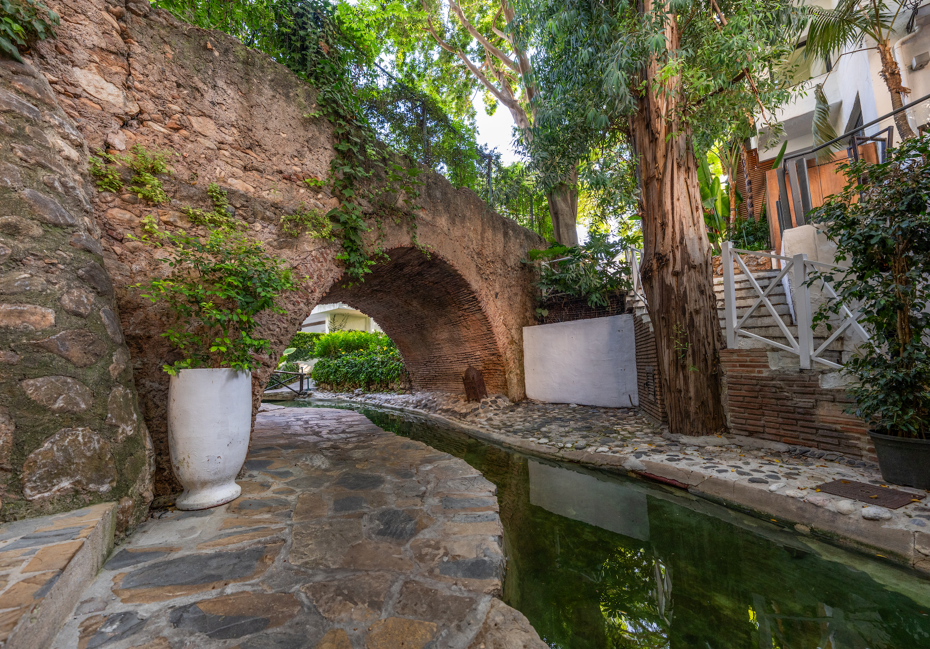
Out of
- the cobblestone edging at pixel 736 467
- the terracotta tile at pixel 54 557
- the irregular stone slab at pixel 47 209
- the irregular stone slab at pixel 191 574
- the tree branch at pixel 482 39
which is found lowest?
the cobblestone edging at pixel 736 467

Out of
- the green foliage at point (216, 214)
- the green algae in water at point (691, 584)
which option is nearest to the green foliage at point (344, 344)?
the green foliage at point (216, 214)

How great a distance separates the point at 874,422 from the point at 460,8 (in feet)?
37.2

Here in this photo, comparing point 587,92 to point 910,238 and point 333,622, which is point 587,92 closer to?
point 910,238

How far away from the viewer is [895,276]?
2.92m

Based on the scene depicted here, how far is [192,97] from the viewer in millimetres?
3584

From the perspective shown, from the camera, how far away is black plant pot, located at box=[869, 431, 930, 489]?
2.78m

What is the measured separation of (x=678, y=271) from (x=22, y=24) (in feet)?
19.0

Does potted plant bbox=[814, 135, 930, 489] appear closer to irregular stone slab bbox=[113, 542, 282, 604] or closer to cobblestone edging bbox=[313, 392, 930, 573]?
cobblestone edging bbox=[313, 392, 930, 573]

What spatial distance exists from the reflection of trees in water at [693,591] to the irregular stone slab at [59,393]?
7.99 ft

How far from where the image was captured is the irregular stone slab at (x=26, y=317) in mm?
1981

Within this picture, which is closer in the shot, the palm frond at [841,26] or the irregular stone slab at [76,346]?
the irregular stone slab at [76,346]

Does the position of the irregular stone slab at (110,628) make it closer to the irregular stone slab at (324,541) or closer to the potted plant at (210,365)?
the irregular stone slab at (324,541)

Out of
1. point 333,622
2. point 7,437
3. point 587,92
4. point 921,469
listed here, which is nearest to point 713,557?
point 921,469

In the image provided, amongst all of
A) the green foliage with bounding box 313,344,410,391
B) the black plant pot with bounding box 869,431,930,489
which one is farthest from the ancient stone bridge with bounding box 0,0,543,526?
the green foliage with bounding box 313,344,410,391
